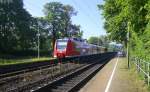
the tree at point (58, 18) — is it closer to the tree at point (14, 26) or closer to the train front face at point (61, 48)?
the tree at point (14, 26)

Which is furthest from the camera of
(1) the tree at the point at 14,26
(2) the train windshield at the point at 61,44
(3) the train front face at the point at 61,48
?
(1) the tree at the point at 14,26

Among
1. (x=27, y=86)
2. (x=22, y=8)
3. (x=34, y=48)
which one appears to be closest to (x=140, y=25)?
(x=27, y=86)

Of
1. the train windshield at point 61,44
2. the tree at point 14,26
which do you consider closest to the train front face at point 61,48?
the train windshield at point 61,44

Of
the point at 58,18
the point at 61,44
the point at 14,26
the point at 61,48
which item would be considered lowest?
the point at 61,48

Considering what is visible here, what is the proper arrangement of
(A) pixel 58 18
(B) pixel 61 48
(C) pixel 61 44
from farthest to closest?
(A) pixel 58 18, (C) pixel 61 44, (B) pixel 61 48

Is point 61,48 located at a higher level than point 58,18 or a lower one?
lower

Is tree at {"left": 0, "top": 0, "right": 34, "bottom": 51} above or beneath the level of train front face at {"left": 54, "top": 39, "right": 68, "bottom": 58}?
above

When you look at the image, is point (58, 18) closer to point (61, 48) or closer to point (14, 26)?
point (14, 26)

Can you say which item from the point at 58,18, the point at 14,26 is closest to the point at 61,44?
the point at 14,26

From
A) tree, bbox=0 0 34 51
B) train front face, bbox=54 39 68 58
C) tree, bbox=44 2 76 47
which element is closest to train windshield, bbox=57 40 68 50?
train front face, bbox=54 39 68 58

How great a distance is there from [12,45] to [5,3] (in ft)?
35.2

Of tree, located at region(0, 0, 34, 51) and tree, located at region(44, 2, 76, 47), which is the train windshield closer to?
tree, located at region(0, 0, 34, 51)

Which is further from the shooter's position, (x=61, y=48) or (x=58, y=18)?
(x=58, y=18)

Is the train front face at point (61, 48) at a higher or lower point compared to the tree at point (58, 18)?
lower
